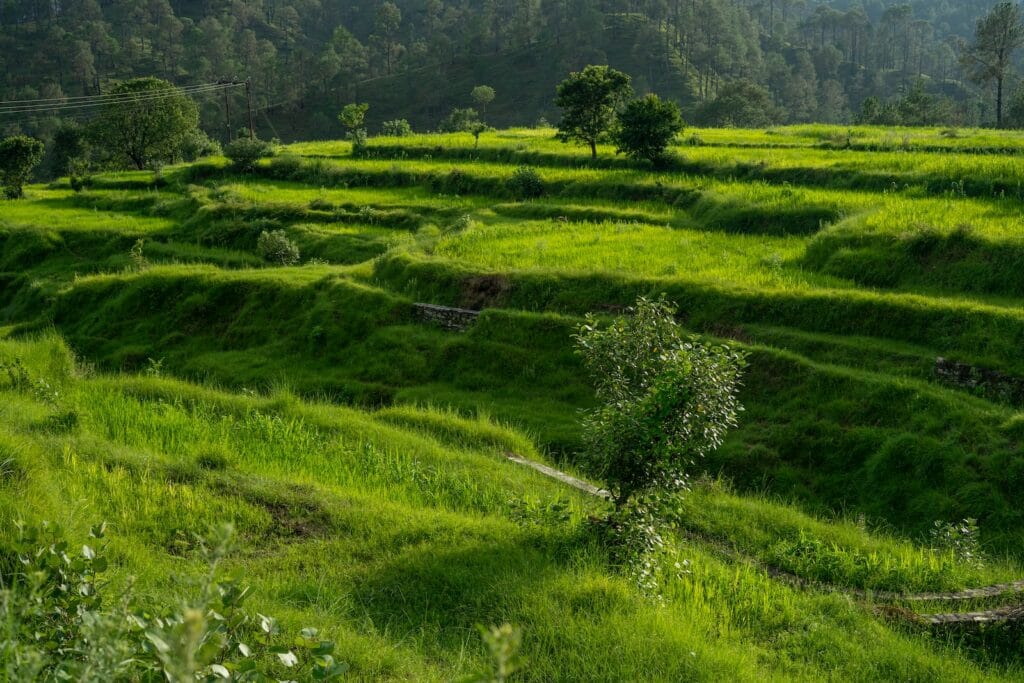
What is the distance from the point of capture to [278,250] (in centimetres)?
2658

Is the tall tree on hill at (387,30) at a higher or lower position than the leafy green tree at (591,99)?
higher

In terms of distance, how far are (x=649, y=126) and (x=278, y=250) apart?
13.8m

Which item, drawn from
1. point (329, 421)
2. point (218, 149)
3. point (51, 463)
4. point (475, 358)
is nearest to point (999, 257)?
point (475, 358)

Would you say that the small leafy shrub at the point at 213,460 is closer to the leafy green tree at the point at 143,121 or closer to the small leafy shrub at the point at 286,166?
the small leafy shrub at the point at 286,166

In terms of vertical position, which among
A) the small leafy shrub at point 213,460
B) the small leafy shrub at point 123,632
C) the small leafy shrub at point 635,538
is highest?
the small leafy shrub at point 123,632

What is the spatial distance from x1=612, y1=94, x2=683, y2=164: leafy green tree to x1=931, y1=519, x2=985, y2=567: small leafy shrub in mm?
21551

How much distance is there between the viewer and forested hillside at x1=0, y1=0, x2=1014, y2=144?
311 feet

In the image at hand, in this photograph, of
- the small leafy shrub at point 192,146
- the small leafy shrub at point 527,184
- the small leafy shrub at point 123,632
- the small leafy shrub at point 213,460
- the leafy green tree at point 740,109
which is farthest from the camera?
the leafy green tree at point 740,109

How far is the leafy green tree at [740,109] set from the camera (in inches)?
2621

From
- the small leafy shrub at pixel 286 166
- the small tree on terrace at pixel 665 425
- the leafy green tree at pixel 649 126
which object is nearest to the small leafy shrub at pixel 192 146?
the small leafy shrub at pixel 286 166

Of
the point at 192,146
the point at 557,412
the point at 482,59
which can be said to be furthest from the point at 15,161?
the point at 482,59

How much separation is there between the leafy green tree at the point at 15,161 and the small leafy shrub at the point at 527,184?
29153 mm

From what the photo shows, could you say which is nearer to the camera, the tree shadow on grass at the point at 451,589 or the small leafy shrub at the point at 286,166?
the tree shadow on grass at the point at 451,589

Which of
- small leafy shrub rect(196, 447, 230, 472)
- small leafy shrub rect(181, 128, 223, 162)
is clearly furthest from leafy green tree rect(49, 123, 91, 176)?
small leafy shrub rect(196, 447, 230, 472)
